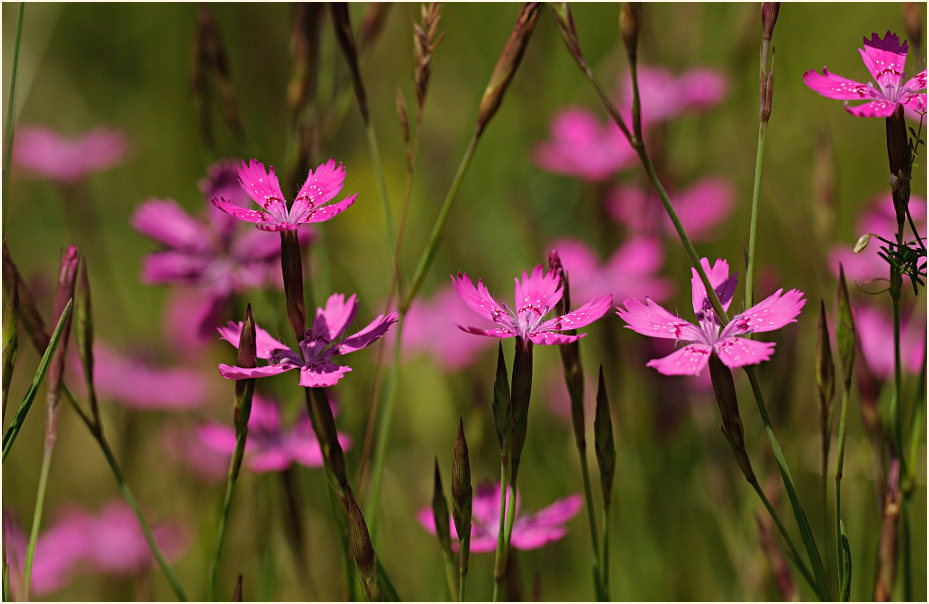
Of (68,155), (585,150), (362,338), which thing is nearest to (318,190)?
(362,338)

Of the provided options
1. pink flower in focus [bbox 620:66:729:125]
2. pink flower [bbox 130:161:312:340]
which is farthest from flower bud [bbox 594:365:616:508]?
pink flower in focus [bbox 620:66:729:125]

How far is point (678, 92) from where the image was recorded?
172 cm

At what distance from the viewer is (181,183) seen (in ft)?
9.03

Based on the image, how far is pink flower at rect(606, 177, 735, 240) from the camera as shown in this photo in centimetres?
163

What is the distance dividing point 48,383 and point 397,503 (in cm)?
92

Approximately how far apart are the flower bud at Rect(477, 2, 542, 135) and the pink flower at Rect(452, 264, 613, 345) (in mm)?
192

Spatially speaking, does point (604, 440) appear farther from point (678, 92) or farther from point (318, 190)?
point (678, 92)

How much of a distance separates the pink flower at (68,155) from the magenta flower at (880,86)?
1.60 metres

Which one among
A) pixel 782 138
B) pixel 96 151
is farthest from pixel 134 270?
pixel 782 138

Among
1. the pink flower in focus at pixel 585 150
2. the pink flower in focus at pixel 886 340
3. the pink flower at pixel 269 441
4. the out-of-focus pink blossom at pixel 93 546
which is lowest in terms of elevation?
the out-of-focus pink blossom at pixel 93 546

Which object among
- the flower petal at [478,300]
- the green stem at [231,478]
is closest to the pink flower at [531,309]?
the flower petal at [478,300]

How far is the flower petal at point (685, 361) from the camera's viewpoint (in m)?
0.64

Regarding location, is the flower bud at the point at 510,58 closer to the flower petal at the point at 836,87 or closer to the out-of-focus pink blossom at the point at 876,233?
the flower petal at the point at 836,87

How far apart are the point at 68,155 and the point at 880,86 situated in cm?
179
